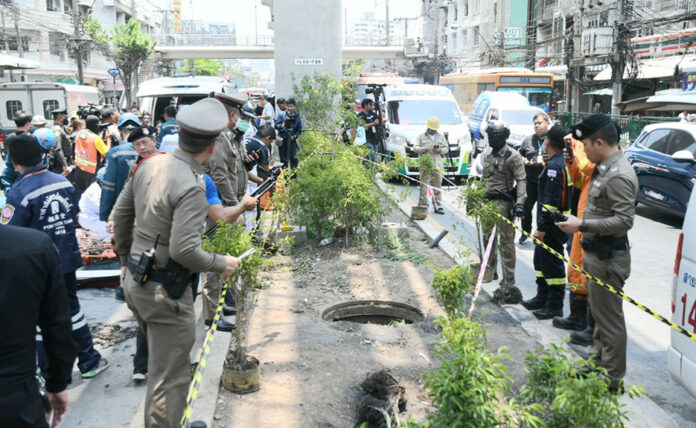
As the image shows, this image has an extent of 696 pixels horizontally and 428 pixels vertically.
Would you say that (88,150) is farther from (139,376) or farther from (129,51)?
(129,51)

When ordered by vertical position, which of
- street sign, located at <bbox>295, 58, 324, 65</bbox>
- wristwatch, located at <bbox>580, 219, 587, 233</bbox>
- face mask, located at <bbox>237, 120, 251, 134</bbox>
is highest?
street sign, located at <bbox>295, 58, 324, 65</bbox>

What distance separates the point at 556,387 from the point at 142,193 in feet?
7.98

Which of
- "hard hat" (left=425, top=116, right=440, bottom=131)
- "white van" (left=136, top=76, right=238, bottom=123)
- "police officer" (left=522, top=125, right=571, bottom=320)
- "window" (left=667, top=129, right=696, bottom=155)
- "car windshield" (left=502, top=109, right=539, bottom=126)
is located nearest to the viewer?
"police officer" (left=522, top=125, right=571, bottom=320)

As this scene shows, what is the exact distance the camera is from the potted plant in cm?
423

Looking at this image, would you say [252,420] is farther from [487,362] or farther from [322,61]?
[322,61]

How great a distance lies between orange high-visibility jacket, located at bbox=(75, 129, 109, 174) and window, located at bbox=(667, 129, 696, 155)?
9800 millimetres

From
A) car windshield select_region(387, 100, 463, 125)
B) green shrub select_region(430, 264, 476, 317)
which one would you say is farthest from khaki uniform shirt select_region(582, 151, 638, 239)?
car windshield select_region(387, 100, 463, 125)

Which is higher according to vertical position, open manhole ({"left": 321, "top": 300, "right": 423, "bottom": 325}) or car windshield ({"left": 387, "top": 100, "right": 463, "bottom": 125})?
car windshield ({"left": 387, "top": 100, "right": 463, "bottom": 125})

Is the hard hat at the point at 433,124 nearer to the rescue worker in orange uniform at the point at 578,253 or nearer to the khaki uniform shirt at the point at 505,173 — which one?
the khaki uniform shirt at the point at 505,173

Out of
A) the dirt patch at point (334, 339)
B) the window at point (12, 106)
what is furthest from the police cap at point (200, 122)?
the window at point (12, 106)

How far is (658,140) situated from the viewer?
11680 mm

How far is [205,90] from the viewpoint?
15711 mm

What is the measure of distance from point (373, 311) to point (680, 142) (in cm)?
752

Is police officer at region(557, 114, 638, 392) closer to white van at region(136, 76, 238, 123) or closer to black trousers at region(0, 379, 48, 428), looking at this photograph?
black trousers at region(0, 379, 48, 428)
